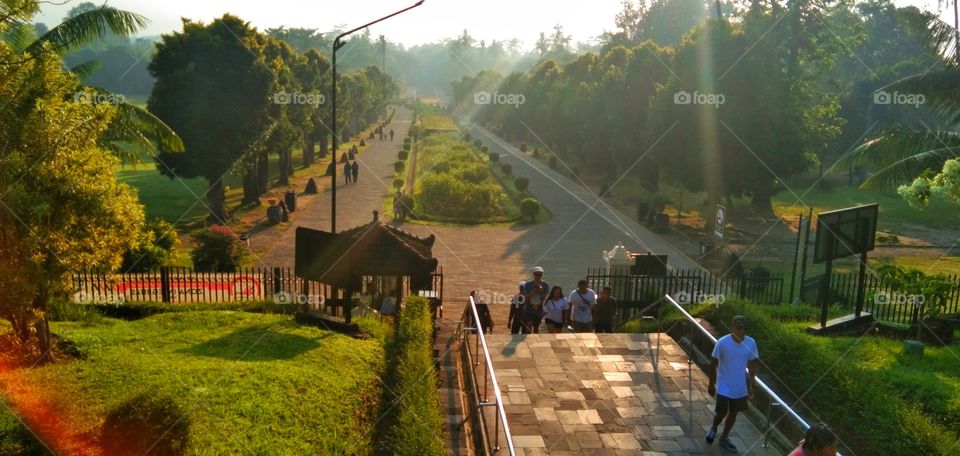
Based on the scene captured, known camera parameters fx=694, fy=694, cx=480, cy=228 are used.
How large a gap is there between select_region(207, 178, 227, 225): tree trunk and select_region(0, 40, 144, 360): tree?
1832cm

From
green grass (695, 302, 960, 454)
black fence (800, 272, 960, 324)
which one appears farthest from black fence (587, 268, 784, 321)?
green grass (695, 302, 960, 454)

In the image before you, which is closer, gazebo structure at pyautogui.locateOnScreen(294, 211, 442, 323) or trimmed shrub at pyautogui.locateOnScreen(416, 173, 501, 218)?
gazebo structure at pyautogui.locateOnScreen(294, 211, 442, 323)

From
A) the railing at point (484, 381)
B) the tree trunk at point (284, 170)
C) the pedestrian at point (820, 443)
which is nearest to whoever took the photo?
the pedestrian at point (820, 443)

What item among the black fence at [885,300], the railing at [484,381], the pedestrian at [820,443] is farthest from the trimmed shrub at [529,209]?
the pedestrian at [820,443]

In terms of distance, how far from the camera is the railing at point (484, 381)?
23.0 ft

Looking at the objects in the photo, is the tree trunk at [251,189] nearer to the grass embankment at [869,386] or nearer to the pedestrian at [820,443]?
the grass embankment at [869,386]

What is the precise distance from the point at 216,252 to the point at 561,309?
1154 cm

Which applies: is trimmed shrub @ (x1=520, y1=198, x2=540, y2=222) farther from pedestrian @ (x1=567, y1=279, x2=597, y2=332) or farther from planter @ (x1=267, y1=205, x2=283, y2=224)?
pedestrian @ (x1=567, y1=279, x2=597, y2=332)

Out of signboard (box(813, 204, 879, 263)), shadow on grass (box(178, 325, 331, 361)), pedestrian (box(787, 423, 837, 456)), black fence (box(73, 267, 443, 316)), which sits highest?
signboard (box(813, 204, 879, 263))

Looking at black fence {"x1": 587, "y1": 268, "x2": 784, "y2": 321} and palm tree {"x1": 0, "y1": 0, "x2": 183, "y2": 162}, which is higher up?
palm tree {"x1": 0, "y1": 0, "x2": 183, "y2": 162}

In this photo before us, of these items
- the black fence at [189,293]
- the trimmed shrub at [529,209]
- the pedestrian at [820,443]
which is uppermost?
the pedestrian at [820,443]

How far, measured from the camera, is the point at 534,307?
12414 millimetres

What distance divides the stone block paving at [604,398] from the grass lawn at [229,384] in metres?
1.91

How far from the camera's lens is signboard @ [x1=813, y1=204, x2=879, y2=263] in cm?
1274
